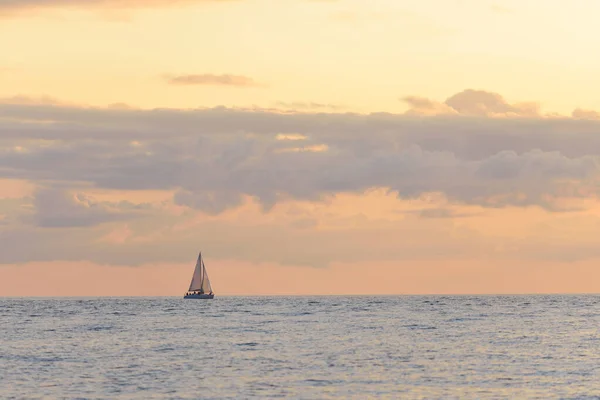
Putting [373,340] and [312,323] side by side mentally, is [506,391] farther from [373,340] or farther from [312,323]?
[312,323]

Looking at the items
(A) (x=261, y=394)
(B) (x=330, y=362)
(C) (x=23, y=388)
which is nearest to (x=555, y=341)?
(B) (x=330, y=362)

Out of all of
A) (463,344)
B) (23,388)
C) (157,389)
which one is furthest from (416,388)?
(463,344)

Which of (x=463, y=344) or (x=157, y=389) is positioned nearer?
(x=157, y=389)

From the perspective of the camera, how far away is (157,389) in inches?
2662

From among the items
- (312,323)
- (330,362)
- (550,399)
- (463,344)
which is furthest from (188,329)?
(550,399)

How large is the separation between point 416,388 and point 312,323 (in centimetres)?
8585

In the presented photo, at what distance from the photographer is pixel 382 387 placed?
6812 cm

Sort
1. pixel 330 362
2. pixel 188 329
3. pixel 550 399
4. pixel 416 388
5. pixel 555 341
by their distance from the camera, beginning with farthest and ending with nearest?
pixel 188 329 → pixel 555 341 → pixel 330 362 → pixel 416 388 → pixel 550 399

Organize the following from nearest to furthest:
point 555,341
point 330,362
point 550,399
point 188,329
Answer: point 550,399 → point 330,362 → point 555,341 → point 188,329

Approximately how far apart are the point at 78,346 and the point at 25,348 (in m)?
5.36

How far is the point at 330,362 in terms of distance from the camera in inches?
3334

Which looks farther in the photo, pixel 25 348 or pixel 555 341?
pixel 555 341

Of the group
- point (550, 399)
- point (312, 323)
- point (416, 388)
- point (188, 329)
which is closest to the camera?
point (550, 399)

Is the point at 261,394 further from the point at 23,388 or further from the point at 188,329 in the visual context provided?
the point at 188,329
